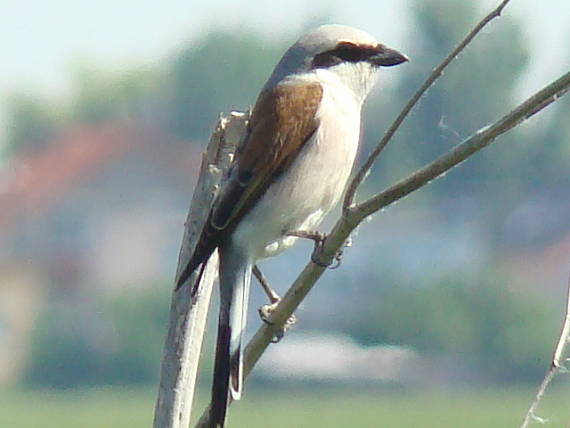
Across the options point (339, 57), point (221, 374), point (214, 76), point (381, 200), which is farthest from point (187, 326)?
point (214, 76)

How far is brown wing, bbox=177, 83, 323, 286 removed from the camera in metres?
3.62

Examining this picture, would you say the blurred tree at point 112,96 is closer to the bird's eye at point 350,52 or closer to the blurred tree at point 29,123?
the blurred tree at point 29,123

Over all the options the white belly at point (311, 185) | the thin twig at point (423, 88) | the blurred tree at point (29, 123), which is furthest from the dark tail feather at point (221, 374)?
the blurred tree at point (29, 123)

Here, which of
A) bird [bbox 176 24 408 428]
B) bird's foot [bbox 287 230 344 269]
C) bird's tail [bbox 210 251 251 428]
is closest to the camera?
bird's foot [bbox 287 230 344 269]

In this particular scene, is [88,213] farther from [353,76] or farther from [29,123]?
[353,76]

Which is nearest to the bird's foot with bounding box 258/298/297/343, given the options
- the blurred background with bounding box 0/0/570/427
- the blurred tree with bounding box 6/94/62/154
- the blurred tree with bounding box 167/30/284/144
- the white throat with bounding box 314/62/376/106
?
the white throat with bounding box 314/62/376/106

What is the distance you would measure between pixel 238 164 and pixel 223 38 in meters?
45.4

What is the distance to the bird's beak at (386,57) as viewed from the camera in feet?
12.7

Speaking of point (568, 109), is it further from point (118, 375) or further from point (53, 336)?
point (53, 336)

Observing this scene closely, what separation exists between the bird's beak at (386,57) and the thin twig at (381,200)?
3.16 ft

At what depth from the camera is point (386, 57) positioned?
12.9ft

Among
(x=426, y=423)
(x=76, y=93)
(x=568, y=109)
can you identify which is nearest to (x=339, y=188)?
(x=426, y=423)

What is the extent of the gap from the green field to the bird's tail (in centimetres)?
1846

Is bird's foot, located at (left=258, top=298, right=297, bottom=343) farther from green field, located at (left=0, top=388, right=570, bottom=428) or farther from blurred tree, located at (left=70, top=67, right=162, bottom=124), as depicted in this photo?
blurred tree, located at (left=70, top=67, right=162, bottom=124)
